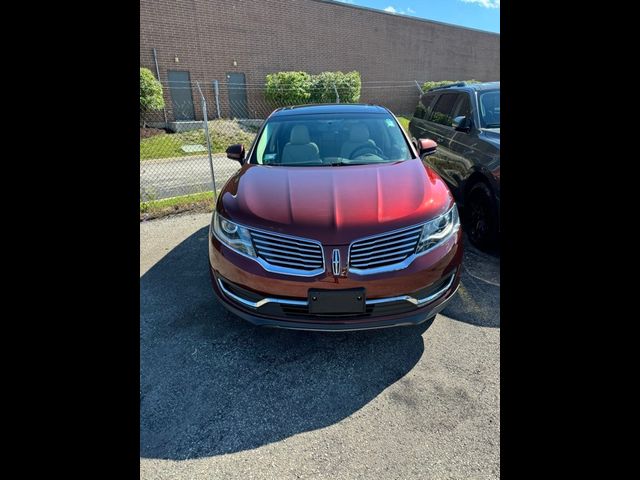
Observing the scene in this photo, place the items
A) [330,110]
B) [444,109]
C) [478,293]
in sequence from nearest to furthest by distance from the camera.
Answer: [478,293], [330,110], [444,109]

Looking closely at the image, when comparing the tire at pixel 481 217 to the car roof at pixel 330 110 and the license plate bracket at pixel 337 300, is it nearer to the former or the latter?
the car roof at pixel 330 110

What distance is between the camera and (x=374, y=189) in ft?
8.51

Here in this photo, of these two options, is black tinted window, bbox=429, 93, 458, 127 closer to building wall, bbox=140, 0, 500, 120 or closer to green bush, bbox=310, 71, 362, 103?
building wall, bbox=140, 0, 500, 120

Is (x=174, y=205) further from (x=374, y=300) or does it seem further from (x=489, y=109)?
(x=489, y=109)

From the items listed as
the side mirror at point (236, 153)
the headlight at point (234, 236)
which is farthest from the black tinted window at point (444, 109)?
the headlight at point (234, 236)

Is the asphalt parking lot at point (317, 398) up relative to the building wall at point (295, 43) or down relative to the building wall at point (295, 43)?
down

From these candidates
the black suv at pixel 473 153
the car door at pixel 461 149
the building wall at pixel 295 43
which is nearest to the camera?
the black suv at pixel 473 153

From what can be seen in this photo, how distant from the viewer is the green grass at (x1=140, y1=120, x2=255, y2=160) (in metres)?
11.7

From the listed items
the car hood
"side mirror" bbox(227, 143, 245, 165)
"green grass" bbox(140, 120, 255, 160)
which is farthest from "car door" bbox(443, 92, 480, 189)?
"green grass" bbox(140, 120, 255, 160)

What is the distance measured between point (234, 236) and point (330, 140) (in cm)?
161

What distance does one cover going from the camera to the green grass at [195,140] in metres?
11.7

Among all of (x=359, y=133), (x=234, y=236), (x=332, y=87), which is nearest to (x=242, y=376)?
(x=234, y=236)

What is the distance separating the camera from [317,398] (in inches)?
86.1
